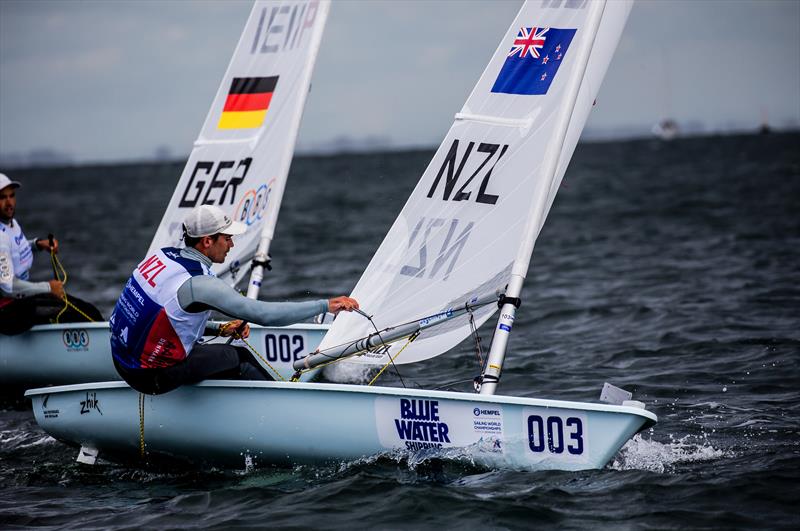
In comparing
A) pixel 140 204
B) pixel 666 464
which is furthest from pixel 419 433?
pixel 140 204

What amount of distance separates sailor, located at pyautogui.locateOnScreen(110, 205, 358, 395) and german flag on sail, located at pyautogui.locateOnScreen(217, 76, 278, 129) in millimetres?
2854

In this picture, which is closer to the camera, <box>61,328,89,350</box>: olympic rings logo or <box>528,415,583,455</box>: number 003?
<box>528,415,583,455</box>: number 003

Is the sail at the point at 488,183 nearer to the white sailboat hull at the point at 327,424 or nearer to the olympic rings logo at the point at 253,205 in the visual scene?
the white sailboat hull at the point at 327,424

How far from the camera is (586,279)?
11148 mm

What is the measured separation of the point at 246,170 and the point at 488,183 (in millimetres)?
2820

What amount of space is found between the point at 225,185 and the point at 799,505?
471 centimetres

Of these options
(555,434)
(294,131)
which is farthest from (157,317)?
(294,131)


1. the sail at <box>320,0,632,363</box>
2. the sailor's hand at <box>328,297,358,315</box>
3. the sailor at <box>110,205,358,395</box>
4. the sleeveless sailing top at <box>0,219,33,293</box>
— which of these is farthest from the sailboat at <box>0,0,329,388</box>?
the sailor's hand at <box>328,297,358,315</box>

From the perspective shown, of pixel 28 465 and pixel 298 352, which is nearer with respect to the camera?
pixel 28 465

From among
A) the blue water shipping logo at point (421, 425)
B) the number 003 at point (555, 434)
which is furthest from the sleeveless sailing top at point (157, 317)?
the number 003 at point (555, 434)

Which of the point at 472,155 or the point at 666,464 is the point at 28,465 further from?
the point at 666,464

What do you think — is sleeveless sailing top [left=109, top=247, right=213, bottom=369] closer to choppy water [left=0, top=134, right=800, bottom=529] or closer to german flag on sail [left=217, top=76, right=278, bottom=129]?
choppy water [left=0, top=134, right=800, bottom=529]

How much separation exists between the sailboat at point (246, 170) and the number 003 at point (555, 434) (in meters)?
2.55

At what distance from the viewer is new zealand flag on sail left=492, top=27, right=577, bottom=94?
5020mm
